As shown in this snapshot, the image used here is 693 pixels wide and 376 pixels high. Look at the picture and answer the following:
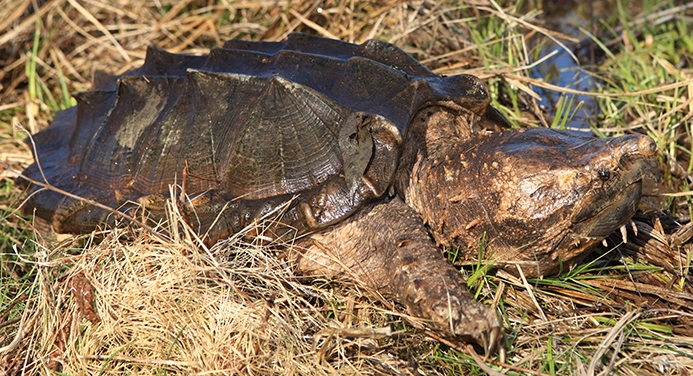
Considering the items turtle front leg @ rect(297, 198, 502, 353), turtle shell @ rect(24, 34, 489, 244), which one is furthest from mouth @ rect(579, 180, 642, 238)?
turtle shell @ rect(24, 34, 489, 244)

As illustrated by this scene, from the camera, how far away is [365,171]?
8.59ft

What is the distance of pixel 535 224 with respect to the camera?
8.08 feet

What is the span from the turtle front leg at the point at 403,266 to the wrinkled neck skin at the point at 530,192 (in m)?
0.16

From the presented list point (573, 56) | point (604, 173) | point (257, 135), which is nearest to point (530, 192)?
point (604, 173)

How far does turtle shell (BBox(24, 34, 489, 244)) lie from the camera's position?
2.65 meters

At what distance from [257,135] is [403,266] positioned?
84 centimetres

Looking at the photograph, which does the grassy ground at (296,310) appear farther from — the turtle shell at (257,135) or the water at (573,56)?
the water at (573,56)


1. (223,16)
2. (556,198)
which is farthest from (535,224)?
(223,16)

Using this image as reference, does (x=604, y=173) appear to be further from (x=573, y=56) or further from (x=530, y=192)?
(x=573, y=56)

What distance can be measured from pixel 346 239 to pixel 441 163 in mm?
513

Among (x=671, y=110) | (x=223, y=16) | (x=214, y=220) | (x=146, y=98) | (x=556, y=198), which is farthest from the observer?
(x=223, y=16)

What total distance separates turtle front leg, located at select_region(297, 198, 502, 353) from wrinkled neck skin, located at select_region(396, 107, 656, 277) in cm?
16

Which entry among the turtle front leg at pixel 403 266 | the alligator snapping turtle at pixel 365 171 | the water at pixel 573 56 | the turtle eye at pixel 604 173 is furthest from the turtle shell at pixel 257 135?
the water at pixel 573 56

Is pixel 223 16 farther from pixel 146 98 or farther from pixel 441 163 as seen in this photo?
pixel 441 163
